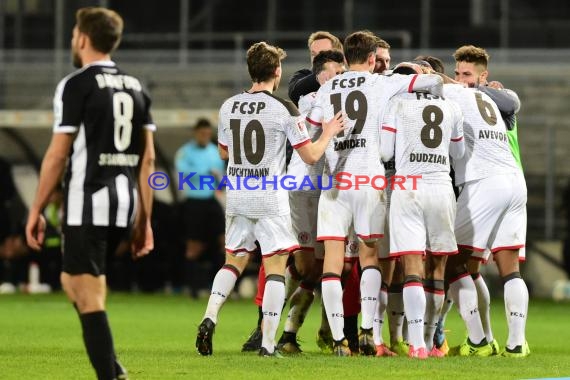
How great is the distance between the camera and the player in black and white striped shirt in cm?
693

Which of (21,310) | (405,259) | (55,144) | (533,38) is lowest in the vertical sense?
(21,310)

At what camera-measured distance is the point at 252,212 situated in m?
9.77

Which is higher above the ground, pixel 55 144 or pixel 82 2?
pixel 82 2

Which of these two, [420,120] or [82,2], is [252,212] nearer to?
[420,120]

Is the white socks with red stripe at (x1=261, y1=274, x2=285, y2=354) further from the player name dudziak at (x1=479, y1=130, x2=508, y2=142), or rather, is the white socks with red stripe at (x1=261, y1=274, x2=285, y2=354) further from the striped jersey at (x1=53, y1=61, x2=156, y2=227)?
the striped jersey at (x1=53, y1=61, x2=156, y2=227)

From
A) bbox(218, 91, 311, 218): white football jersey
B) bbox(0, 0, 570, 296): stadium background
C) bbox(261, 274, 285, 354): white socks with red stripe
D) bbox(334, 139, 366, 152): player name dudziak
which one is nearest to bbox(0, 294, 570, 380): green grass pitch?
bbox(261, 274, 285, 354): white socks with red stripe

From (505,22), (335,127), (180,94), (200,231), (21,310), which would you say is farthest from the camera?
(505,22)

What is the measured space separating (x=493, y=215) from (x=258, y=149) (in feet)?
6.21

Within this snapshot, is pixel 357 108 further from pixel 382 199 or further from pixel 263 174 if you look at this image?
pixel 263 174

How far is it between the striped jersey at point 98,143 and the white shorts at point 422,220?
9.91 feet

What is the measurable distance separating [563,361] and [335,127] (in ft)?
7.71

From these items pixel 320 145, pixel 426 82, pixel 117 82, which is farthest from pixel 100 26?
pixel 426 82

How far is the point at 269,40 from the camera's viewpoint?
2630 cm

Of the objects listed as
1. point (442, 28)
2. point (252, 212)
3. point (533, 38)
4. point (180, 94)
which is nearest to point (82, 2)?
point (180, 94)
